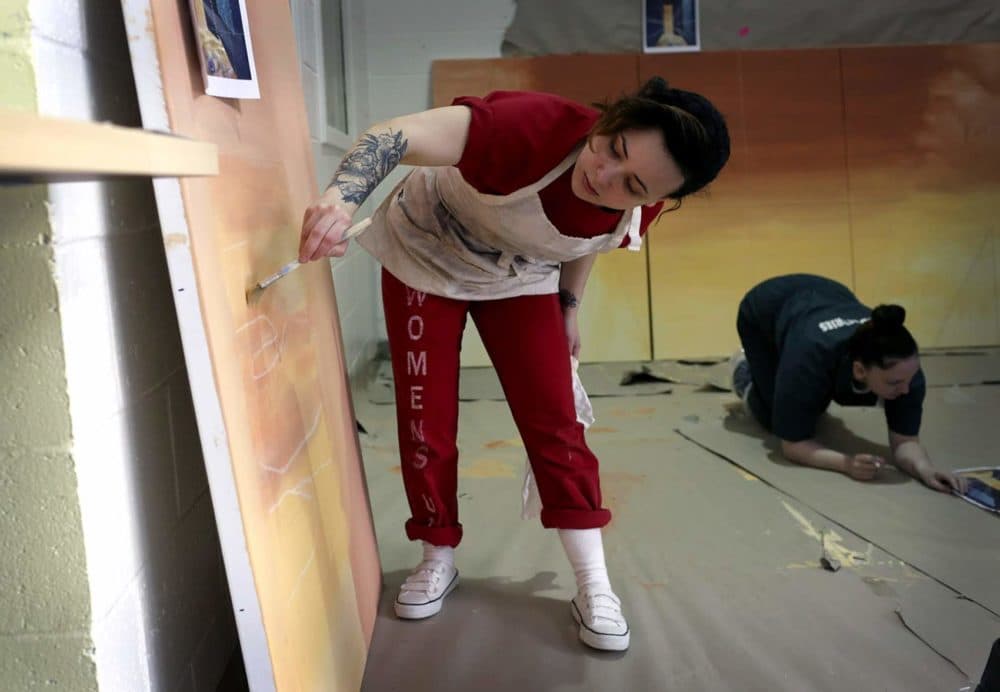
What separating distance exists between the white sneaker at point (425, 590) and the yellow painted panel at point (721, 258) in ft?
7.79

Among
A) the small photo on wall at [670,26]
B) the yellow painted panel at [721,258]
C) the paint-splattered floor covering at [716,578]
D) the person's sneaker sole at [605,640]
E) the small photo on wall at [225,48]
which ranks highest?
the small photo on wall at [670,26]

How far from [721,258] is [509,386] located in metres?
2.53

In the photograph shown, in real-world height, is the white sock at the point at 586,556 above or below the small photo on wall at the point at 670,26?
below

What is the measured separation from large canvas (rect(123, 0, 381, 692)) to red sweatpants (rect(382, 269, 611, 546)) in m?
0.13

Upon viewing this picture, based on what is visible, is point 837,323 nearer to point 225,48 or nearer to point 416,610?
point 416,610

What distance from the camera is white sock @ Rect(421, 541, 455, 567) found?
1.71 meters

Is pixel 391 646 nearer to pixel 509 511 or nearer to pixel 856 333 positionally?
pixel 509 511

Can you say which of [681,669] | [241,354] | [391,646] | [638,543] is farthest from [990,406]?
[241,354]

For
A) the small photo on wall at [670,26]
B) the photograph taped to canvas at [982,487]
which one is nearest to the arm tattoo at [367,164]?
the photograph taped to canvas at [982,487]

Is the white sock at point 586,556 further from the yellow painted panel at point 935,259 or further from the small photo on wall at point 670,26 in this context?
the small photo on wall at point 670,26

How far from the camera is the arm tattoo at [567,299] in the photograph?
171 centimetres

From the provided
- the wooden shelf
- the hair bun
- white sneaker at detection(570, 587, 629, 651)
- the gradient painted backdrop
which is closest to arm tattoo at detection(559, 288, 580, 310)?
white sneaker at detection(570, 587, 629, 651)

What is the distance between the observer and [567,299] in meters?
1.71

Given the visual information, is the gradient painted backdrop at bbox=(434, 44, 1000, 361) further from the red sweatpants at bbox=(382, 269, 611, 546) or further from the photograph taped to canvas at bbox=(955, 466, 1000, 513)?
the red sweatpants at bbox=(382, 269, 611, 546)
